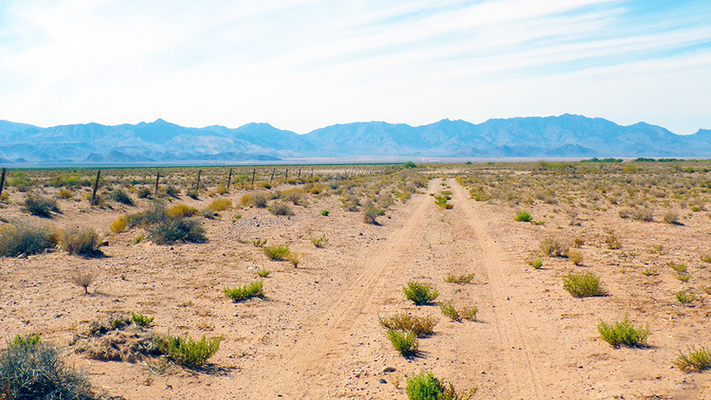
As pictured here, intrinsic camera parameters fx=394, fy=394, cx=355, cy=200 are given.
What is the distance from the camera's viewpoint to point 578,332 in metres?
6.81

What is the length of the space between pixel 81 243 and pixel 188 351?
7928mm

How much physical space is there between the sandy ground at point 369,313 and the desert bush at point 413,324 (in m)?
0.19

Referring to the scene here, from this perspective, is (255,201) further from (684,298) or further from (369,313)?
(684,298)

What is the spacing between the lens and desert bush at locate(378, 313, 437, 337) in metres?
6.85

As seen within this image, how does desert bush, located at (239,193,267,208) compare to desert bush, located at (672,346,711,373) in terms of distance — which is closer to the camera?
desert bush, located at (672,346,711,373)

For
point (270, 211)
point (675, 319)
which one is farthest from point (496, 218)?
point (675, 319)

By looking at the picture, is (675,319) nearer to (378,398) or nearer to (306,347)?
(378,398)

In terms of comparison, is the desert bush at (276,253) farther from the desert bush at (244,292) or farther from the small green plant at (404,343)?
the small green plant at (404,343)

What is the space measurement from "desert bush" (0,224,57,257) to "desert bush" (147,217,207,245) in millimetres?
2875

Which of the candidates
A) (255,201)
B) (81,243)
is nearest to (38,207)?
(255,201)

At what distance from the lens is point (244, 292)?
8648 millimetres

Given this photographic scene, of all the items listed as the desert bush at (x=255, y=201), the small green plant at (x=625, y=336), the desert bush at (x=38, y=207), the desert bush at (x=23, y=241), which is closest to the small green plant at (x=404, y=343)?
the small green plant at (x=625, y=336)

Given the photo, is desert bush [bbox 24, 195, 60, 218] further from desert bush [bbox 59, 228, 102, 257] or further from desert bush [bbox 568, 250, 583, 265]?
desert bush [bbox 568, 250, 583, 265]

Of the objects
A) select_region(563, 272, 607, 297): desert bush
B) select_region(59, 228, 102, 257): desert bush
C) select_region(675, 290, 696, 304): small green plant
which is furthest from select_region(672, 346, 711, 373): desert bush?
select_region(59, 228, 102, 257): desert bush
